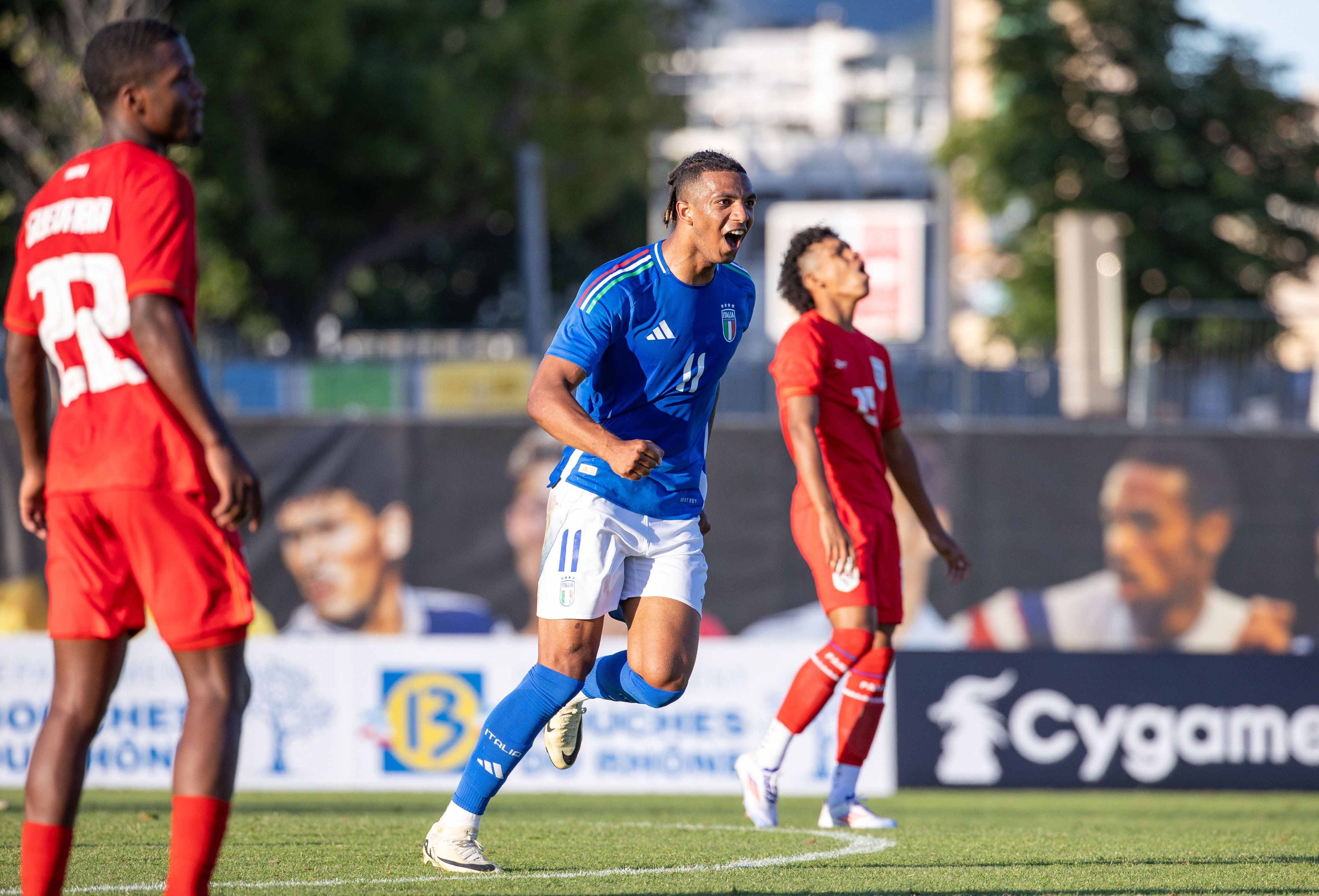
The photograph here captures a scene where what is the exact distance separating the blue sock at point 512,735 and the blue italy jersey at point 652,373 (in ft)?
1.98

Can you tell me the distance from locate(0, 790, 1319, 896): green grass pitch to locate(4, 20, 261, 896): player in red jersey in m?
1.08

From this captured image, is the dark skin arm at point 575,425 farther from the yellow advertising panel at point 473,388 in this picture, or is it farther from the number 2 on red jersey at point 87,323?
the yellow advertising panel at point 473,388

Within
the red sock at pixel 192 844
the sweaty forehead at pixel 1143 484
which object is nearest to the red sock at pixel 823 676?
the red sock at pixel 192 844

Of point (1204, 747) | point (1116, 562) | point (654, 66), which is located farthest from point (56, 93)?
point (654, 66)

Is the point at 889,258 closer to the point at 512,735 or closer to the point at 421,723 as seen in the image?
the point at 421,723

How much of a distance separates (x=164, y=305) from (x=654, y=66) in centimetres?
3421

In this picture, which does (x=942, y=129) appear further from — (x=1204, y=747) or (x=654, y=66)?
(x=1204, y=747)

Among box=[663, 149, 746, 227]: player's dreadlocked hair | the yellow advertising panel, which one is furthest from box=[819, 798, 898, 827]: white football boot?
the yellow advertising panel

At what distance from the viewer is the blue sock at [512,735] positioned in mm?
4941

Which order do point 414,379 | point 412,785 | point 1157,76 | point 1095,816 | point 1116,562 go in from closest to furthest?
point 1095,816, point 412,785, point 1116,562, point 414,379, point 1157,76

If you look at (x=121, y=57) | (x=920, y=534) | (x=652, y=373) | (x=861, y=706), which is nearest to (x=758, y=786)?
(x=861, y=706)

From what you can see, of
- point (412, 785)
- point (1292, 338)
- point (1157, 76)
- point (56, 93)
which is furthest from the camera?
point (1157, 76)

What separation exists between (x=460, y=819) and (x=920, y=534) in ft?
25.5

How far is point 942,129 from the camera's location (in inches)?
1471
